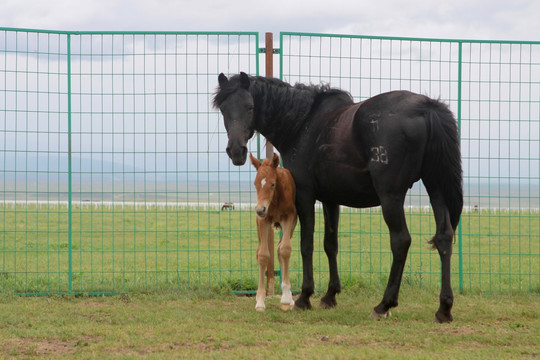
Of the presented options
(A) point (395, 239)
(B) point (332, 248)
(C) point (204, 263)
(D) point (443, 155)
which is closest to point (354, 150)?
(D) point (443, 155)

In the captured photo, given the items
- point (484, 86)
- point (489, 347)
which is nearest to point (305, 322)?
point (489, 347)

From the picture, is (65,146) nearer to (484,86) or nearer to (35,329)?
(35,329)

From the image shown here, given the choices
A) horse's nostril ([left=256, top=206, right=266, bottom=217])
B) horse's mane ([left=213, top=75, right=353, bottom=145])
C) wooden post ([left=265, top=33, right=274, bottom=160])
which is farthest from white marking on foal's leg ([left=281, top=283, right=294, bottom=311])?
wooden post ([left=265, top=33, right=274, bottom=160])

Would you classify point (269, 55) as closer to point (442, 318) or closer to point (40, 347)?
point (442, 318)

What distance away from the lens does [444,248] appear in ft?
20.4

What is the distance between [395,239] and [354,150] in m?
1.03

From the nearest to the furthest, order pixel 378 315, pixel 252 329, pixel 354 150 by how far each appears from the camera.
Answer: pixel 252 329 → pixel 378 315 → pixel 354 150

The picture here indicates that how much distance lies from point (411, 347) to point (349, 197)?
2.02 metres

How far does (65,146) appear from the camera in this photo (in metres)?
7.86

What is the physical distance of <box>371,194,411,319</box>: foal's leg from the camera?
19.9 ft

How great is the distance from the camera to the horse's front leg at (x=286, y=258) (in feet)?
22.0

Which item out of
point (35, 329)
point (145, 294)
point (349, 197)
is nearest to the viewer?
point (35, 329)

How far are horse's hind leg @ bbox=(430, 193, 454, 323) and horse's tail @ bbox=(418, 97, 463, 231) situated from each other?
97 mm

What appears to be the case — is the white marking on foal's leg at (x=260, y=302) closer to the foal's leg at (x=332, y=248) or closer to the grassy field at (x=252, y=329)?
the grassy field at (x=252, y=329)
